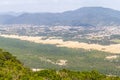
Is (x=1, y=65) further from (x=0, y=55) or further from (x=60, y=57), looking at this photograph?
(x=60, y=57)

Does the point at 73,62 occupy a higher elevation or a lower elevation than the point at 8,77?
lower

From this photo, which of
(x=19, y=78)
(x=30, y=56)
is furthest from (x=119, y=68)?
(x=19, y=78)

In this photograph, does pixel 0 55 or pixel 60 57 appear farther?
pixel 60 57

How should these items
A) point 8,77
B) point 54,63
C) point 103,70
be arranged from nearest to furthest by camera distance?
1. point 8,77
2. point 103,70
3. point 54,63

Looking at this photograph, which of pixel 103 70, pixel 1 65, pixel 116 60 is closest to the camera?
pixel 1 65

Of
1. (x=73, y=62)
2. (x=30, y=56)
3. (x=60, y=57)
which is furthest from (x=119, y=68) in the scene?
(x=30, y=56)

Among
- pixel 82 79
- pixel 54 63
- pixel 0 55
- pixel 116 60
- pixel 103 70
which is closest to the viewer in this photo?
pixel 82 79

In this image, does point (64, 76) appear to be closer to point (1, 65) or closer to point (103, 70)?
point (1, 65)

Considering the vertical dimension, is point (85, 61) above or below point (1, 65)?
below

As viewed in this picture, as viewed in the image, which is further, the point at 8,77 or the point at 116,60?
the point at 116,60
